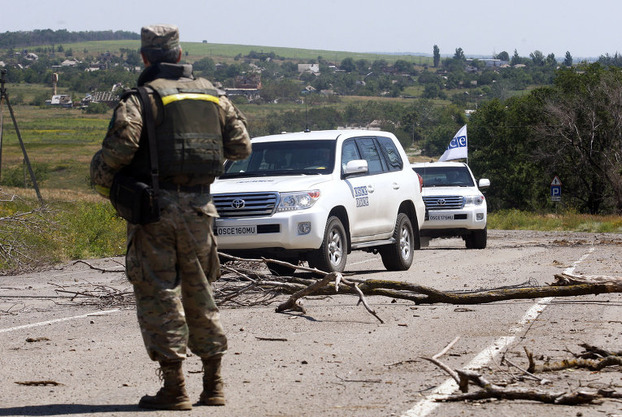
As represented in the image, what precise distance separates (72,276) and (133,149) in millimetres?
9424

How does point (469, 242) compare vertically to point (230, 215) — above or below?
below

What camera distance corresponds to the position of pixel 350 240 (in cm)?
1270

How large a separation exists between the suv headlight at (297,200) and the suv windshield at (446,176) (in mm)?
10113

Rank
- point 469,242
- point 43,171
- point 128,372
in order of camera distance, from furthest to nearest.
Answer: point 43,171
point 469,242
point 128,372

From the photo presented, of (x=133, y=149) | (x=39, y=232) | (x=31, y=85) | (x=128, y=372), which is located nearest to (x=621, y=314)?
(x=128, y=372)

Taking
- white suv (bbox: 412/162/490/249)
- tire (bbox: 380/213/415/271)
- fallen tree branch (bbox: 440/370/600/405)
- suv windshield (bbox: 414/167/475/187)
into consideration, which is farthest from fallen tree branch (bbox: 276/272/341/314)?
suv windshield (bbox: 414/167/475/187)

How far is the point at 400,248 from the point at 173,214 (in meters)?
8.71

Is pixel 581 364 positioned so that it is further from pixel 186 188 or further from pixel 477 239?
pixel 477 239

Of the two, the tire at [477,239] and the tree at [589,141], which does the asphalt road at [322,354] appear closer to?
the tire at [477,239]

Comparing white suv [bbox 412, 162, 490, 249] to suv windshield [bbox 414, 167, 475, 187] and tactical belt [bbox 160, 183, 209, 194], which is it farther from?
tactical belt [bbox 160, 183, 209, 194]

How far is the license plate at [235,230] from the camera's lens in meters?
11.5

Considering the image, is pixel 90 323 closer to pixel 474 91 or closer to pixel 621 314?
pixel 621 314

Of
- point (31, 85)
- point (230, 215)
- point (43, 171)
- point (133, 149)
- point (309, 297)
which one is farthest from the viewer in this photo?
point (31, 85)

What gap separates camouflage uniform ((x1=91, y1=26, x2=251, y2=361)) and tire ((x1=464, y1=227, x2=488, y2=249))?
15653 millimetres
